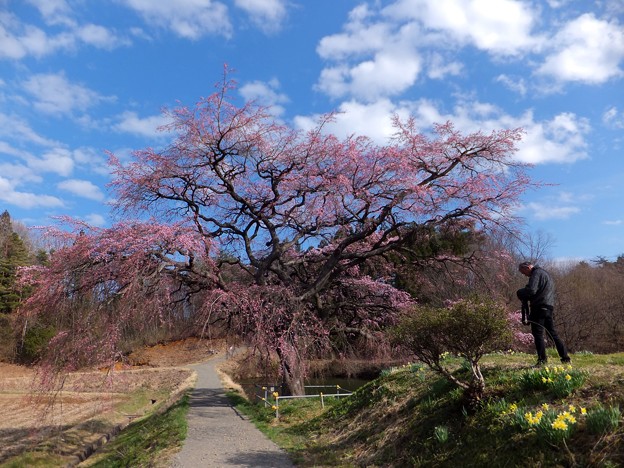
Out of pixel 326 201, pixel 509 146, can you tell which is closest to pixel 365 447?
pixel 326 201

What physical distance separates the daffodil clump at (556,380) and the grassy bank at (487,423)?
0.01 metres

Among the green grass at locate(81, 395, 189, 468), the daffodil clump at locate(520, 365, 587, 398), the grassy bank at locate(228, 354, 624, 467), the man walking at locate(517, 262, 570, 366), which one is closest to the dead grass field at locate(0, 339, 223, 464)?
the green grass at locate(81, 395, 189, 468)

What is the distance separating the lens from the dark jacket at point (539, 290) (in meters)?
6.82

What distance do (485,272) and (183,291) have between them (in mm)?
10050

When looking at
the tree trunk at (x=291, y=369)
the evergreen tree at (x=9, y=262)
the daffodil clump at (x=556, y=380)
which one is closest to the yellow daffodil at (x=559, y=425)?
the daffodil clump at (x=556, y=380)

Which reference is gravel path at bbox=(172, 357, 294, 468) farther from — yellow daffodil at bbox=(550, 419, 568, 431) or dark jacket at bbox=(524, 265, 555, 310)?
dark jacket at bbox=(524, 265, 555, 310)

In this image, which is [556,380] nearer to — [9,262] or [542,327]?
[542,327]

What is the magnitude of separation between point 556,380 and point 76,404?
2682 centimetres

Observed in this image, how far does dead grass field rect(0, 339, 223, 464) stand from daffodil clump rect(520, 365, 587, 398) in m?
8.25

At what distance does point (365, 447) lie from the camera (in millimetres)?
Result: 7266

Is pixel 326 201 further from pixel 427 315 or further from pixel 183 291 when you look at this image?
pixel 427 315

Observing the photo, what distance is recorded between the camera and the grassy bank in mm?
4344

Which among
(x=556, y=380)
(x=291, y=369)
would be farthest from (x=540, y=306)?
(x=291, y=369)

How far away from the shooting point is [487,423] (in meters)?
5.52
